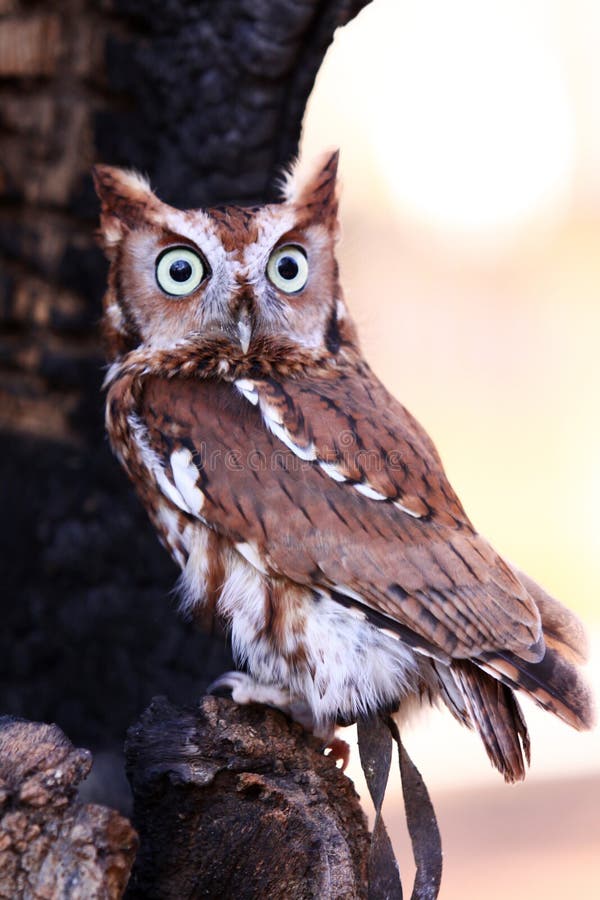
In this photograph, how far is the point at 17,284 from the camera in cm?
200

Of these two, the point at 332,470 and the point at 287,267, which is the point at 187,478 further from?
the point at 287,267

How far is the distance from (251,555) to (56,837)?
1.47 ft

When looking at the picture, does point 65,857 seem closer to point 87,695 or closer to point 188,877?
point 188,877

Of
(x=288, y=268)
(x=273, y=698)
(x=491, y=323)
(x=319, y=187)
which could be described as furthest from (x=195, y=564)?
(x=491, y=323)

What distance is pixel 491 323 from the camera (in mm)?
4016

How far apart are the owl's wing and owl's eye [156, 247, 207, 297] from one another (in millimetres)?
142

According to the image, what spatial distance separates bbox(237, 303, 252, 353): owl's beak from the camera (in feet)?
4.63

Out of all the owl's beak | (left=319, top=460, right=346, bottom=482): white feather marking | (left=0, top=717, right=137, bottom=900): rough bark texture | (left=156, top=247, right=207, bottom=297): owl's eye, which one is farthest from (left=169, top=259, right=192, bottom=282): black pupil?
(left=0, top=717, right=137, bottom=900): rough bark texture

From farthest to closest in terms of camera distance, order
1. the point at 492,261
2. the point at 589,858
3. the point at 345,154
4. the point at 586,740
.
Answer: the point at 492,261 → the point at 586,740 → the point at 345,154 → the point at 589,858

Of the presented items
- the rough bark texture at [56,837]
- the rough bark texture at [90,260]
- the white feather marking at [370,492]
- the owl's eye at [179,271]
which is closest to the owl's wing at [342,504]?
the white feather marking at [370,492]

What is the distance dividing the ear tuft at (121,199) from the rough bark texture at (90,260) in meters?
0.52

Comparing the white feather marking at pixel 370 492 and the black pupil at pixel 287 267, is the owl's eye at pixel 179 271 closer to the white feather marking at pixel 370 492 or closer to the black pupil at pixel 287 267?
the black pupil at pixel 287 267

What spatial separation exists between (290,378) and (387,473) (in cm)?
21

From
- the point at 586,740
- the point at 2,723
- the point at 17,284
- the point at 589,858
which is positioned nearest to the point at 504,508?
the point at 586,740
